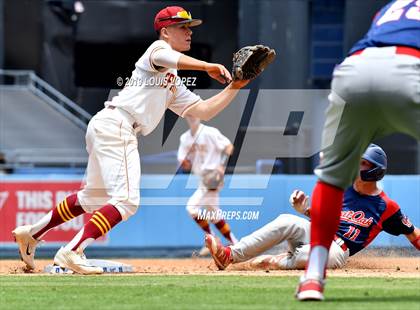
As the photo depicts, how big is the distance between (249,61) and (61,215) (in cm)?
209

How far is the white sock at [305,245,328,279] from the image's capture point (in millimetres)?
5816

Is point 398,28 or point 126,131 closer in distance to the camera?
point 398,28

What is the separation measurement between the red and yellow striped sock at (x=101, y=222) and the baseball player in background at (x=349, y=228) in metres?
0.82

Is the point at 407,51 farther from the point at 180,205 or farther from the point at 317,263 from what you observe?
the point at 180,205

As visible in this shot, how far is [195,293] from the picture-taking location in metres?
6.39

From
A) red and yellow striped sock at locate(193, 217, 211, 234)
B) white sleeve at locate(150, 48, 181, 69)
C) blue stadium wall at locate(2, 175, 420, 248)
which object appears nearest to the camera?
white sleeve at locate(150, 48, 181, 69)

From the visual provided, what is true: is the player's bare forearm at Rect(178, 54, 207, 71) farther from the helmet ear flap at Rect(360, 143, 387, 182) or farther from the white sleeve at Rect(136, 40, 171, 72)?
the helmet ear flap at Rect(360, 143, 387, 182)

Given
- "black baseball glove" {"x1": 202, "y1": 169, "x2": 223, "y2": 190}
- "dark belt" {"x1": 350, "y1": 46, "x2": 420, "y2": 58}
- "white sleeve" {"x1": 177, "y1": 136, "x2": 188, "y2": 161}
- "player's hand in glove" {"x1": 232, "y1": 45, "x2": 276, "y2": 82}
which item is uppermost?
"dark belt" {"x1": 350, "y1": 46, "x2": 420, "y2": 58}

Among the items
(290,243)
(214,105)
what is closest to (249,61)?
(214,105)

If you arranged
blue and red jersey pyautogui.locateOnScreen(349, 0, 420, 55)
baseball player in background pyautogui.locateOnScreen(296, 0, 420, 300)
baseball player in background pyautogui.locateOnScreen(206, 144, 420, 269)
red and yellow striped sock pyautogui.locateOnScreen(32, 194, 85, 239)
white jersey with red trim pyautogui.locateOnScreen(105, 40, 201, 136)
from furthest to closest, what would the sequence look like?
red and yellow striped sock pyautogui.locateOnScreen(32, 194, 85, 239)
baseball player in background pyautogui.locateOnScreen(206, 144, 420, 269)
white jersey with red trim pyautogui.locateOnScreen(105, 40, 201, 136)
blue and red jersey pyautogui.locateOnScreen(349, 0, 420, 55)
baseball player in background pyautogui.locateOnScreen(296, 0, 420, 300)

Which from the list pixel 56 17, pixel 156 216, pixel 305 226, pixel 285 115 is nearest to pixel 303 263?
pixel 305 226

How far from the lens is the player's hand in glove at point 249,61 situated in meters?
Result: 8.37

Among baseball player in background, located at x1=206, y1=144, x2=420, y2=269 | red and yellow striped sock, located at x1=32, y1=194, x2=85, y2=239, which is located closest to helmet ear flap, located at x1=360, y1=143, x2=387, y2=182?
baseball player in background, located at x1=206, y1=144, x2=420, y2=269

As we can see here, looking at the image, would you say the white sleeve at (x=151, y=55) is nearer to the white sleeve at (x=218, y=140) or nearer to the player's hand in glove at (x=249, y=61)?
the player's hand in glove at (x=249, y=61)
